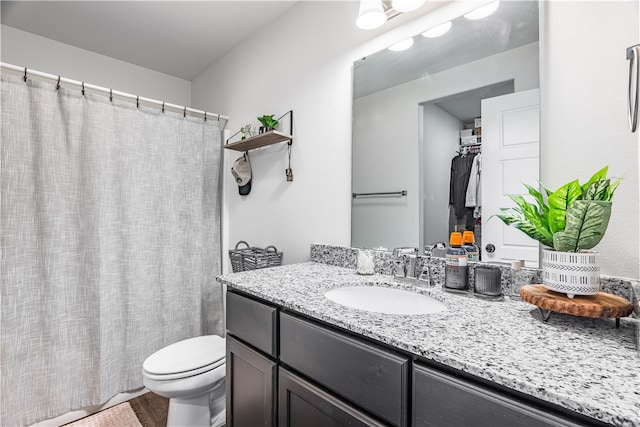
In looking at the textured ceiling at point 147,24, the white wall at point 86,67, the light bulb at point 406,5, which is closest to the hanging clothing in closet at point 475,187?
the light bulb at point 406,5

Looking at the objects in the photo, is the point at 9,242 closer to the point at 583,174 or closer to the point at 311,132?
the point at 311,132

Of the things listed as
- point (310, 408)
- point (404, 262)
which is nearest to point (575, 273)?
point (404, 262)

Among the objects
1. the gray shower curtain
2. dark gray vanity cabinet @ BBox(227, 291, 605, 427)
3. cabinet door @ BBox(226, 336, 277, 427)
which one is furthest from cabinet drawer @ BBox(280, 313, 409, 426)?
the gray shower curtain

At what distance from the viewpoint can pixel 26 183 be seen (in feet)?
5.14

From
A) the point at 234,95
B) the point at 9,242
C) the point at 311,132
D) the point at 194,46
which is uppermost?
the point at 194,46

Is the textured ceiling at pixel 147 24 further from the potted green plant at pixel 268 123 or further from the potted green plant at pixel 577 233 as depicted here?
the potted green plant at pixel 577 233

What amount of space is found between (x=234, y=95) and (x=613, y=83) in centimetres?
222

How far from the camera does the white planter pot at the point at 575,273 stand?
0.75m

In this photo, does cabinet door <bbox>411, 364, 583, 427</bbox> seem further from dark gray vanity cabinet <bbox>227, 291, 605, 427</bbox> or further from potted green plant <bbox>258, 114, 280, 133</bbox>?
potted green plant <bbox>258, 114, 280, 133</bbox>

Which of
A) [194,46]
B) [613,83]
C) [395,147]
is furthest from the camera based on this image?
[194,46]

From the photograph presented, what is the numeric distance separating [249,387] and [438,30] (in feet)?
5.34

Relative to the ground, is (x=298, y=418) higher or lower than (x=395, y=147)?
lower

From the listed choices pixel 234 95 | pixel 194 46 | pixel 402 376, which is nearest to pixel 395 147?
pixel 402 376

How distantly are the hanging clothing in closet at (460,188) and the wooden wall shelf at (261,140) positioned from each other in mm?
999
